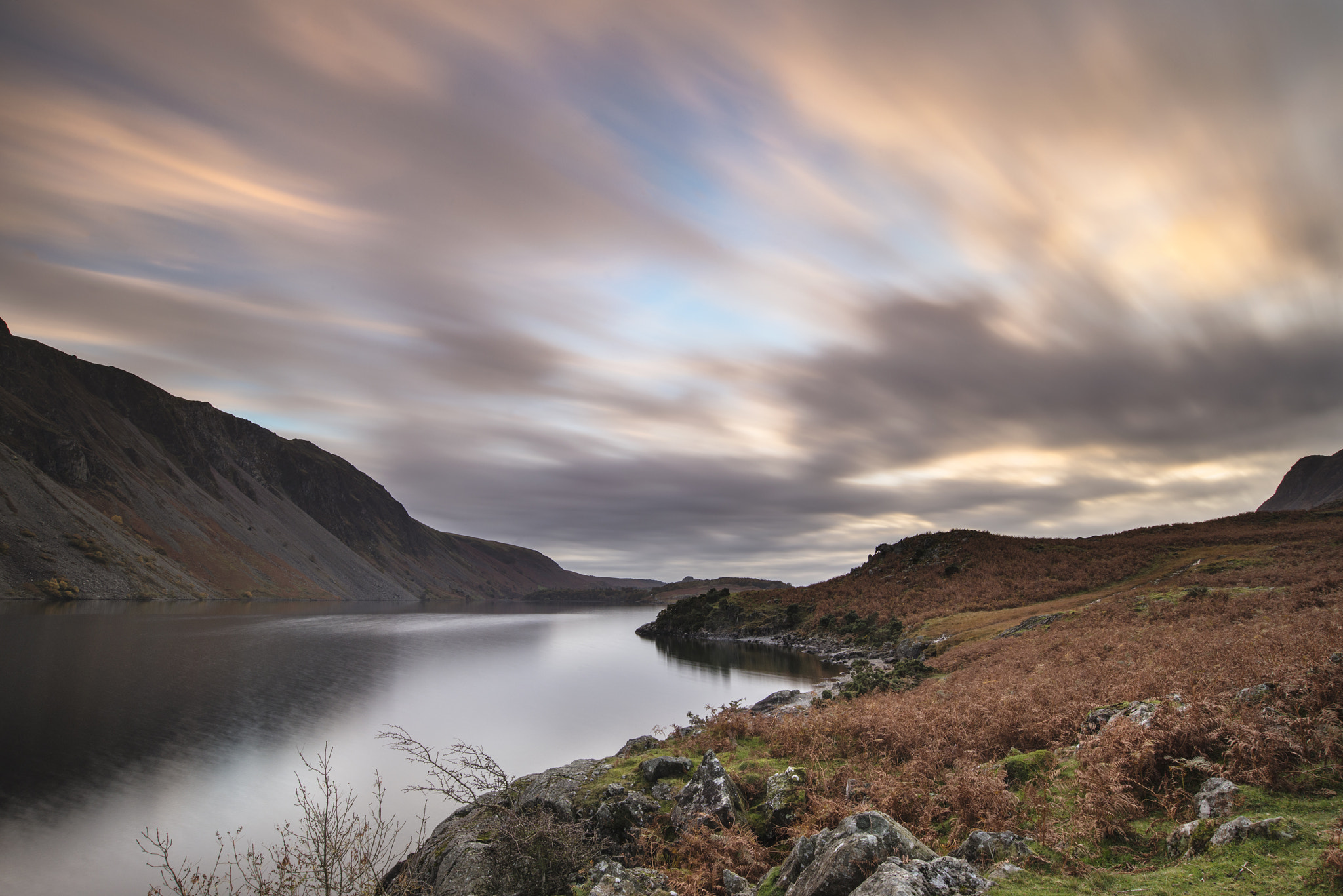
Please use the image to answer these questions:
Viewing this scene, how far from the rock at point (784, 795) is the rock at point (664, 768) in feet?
10.5

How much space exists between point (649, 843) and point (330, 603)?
196817 millimetres

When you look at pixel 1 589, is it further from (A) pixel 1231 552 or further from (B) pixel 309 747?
(A) pixel 1231 552

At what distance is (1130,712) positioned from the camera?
10828 mm

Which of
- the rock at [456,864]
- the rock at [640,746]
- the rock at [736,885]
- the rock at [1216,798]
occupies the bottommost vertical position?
the rock at [640,746]

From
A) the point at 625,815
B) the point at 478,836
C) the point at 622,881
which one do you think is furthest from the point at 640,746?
the point at 622,881

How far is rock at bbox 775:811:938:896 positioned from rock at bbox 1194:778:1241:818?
10.4 ft

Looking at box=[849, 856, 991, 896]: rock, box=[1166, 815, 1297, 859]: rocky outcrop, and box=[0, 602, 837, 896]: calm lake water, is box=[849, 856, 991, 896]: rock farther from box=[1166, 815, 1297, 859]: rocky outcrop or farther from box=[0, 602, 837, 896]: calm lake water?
box=[0, 602, 837, 896]: calm lake water

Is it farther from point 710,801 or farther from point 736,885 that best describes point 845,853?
point 710,801

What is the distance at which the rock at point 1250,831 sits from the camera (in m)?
6.52

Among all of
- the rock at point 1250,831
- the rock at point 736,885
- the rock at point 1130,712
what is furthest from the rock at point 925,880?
the rock at point 1130,712

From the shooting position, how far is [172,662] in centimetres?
4934

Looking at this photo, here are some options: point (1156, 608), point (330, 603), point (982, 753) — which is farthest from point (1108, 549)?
point (330, 603)

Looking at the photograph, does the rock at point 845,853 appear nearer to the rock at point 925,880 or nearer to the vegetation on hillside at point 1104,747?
the rock at point 925,880

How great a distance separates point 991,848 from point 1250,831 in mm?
2658
